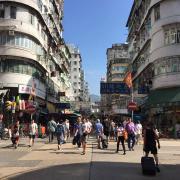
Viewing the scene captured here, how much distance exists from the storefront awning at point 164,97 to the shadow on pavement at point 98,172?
23.0 m

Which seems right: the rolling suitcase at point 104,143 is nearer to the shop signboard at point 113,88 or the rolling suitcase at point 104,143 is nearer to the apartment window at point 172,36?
the apartment window at point 172,36

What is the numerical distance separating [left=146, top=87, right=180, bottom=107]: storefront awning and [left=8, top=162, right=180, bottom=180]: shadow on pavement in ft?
75.6

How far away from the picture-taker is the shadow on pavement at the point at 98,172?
1359cm

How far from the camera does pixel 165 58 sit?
41.6 m

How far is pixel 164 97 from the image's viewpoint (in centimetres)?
4062

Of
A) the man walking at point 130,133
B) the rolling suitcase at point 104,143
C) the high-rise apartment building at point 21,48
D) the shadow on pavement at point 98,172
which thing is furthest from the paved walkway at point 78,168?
the high-rise apartment building at point 21,48

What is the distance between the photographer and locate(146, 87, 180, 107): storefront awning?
1555 inches

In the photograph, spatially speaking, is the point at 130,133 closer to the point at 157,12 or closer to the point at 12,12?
the point at 157,12

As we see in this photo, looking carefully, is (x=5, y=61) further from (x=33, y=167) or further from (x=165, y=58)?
(x=33, y=167)

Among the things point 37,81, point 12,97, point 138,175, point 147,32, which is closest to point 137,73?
point 147,32

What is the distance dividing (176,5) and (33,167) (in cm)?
2941

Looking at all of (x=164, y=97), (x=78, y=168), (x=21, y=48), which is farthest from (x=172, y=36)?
(x=78, y=168)

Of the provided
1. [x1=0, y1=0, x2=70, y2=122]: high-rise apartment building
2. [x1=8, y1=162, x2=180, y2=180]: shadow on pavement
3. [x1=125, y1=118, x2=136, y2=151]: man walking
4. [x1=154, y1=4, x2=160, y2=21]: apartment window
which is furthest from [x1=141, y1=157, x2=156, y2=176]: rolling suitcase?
→ [x1=154, y1=4, x2=160, y2=21]: apartment window

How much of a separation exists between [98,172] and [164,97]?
26.9 m
